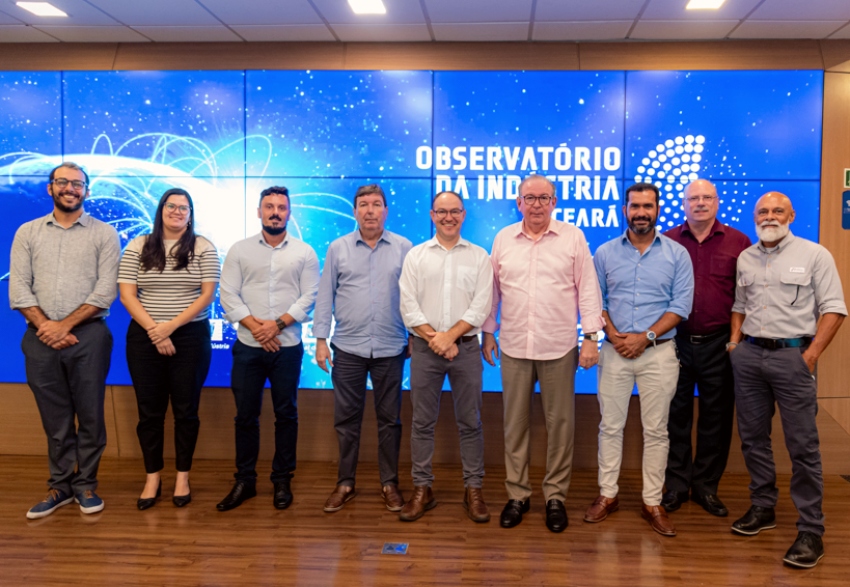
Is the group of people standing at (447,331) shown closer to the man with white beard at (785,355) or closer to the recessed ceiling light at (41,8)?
the man with white beard at (785,355)

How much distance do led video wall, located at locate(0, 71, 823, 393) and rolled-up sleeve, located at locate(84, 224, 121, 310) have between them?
3.32ft

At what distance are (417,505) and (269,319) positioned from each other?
→ 142 cm

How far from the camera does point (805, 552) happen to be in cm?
315

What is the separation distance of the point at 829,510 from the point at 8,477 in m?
5.41

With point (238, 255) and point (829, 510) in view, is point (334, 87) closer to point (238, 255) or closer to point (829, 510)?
point (238, 255)

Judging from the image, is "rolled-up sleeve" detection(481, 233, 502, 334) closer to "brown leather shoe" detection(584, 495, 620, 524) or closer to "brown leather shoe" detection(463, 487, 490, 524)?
"brown leather shoe" detection(463, 487, 490, 524)

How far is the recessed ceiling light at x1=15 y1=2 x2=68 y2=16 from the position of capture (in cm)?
410

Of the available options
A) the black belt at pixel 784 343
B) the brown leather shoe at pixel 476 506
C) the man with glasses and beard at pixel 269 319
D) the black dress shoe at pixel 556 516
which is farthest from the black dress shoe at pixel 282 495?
the black belt at pixel 784 343

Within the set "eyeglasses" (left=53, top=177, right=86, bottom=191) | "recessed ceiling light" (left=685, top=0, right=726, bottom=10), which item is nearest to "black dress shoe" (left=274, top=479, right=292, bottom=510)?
"eyeglasses" (left=53, top=177, right=86, bottom=191)

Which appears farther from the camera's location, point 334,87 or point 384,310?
point 334,87

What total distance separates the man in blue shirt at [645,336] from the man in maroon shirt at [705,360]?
0.27 metres

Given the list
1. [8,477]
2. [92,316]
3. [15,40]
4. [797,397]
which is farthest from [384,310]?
[15,40]

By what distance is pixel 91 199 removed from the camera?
489 cm

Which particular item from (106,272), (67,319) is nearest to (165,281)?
(106,272)
